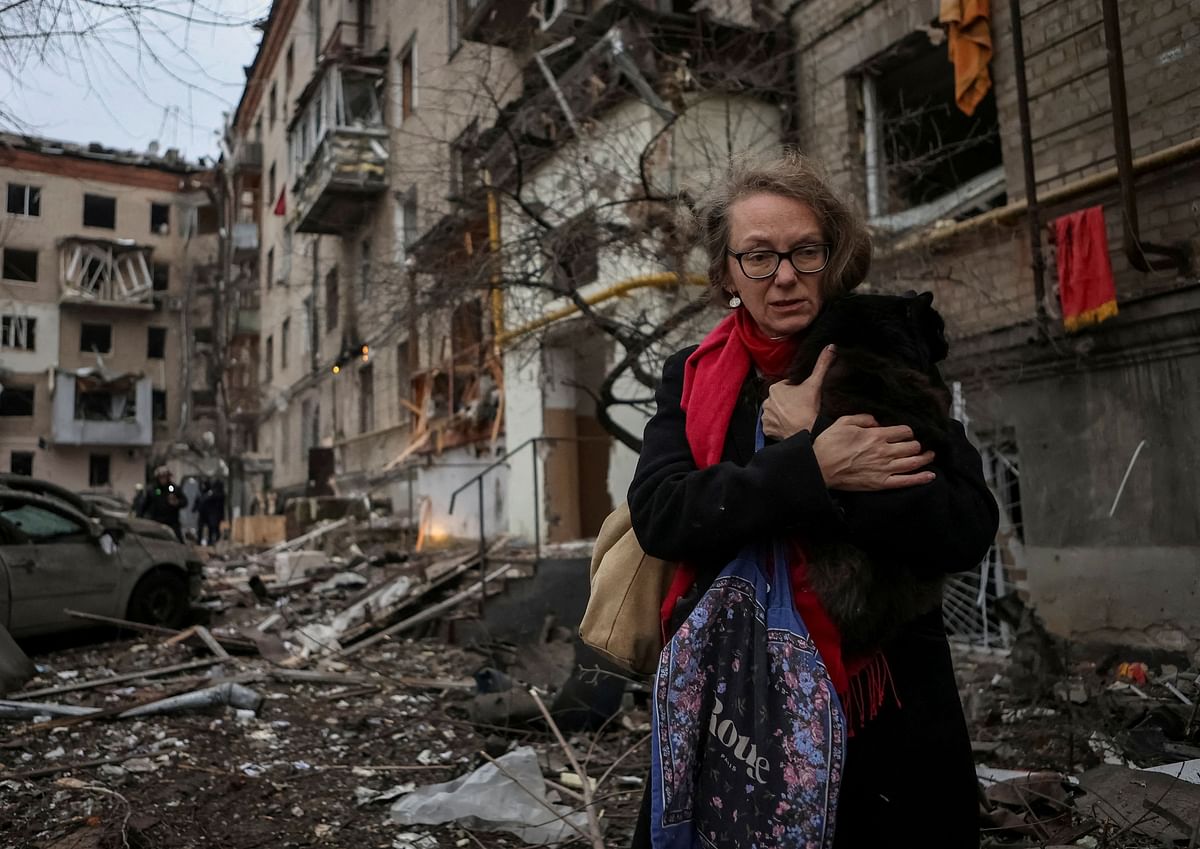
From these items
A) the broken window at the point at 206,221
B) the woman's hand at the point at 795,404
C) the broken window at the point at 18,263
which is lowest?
the woman's hand at the point at 795,404

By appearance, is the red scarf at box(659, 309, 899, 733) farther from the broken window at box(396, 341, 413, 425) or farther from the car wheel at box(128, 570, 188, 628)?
the broken window at box(396, 341, 413, 425)

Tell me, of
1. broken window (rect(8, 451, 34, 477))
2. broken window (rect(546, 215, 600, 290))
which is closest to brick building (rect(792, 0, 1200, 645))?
broken window (rect(546, 215, 600, 290))

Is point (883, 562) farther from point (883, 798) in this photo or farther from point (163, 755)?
point (163, 755)

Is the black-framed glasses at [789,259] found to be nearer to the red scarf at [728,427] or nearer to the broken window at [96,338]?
the red scarf at [728,427]

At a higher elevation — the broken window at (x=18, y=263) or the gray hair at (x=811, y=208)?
the broken window at (x=18, y=263)

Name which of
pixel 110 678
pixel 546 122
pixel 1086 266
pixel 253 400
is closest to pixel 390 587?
pixel 110 678

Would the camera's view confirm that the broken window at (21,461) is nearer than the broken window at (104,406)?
Yes

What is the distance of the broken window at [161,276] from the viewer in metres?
44.3

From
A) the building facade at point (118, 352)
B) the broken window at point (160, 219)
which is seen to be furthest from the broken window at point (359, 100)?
the broken window at point (160, 219)

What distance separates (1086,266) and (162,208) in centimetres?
4650

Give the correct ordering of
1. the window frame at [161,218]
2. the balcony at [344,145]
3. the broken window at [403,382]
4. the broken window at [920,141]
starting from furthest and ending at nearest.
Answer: the window frame at [161,218] → the balcony at [344,145] → the broken window at [403,382] → the broken window at [920,141]

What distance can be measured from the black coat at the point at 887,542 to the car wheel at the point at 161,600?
10237 millimetres

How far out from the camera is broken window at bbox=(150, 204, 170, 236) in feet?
142

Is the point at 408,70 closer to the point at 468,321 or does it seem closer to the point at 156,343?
the point at 468,321
